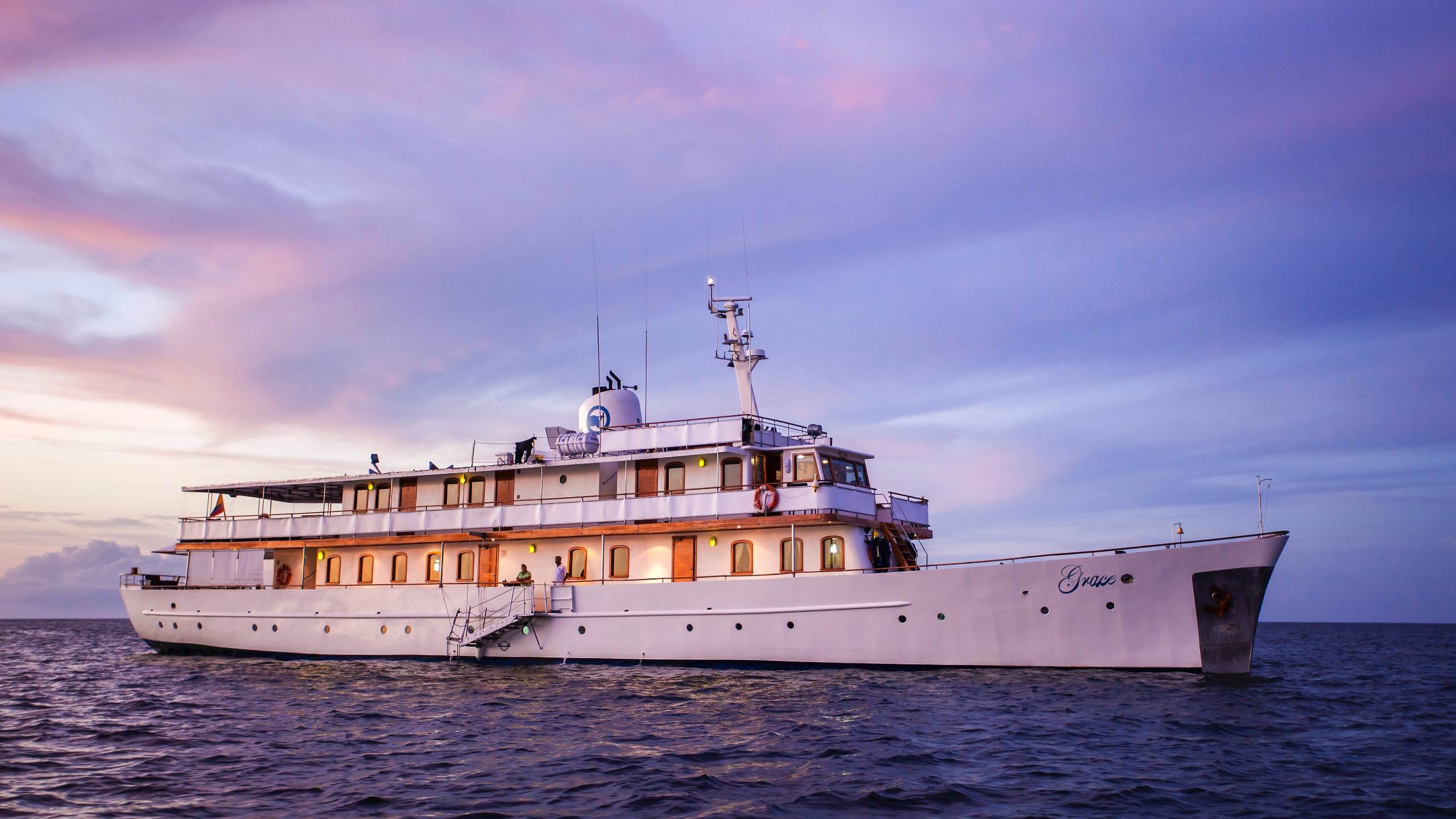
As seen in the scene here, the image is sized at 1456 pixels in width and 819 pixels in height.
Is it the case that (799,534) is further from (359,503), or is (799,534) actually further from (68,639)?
(68,639)

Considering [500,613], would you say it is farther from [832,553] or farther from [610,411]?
[832,553]

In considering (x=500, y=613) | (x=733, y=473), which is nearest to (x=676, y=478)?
(x=733, y=473)

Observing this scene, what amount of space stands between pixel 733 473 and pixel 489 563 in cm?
874

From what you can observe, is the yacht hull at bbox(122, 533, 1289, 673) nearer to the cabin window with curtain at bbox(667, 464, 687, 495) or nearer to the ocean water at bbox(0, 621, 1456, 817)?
the ocean water at bbox(0, 621, 1456, 817)

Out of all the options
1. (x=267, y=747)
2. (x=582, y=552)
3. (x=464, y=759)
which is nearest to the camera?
(x=464, y=759)

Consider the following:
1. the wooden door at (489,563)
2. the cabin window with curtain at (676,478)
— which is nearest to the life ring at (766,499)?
the cabin window with curtain at (676,478)

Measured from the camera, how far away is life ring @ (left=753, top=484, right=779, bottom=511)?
25547 millimetres

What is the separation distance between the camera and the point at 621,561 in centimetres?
2841

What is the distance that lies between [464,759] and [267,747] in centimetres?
360

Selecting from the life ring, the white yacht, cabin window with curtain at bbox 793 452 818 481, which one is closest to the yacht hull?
the white yacht

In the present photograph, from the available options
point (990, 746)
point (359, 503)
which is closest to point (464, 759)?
point (990, 746)

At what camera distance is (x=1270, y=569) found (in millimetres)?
20922

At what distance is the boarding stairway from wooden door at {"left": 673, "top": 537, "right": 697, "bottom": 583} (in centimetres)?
301

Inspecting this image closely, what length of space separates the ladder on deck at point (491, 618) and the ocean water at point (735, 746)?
8.87 feet
